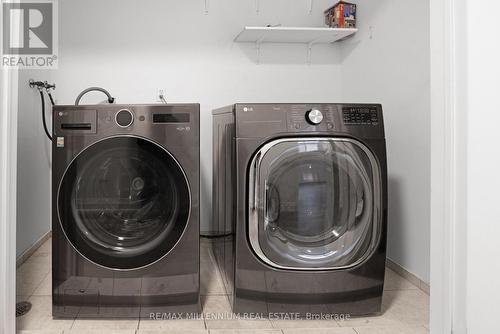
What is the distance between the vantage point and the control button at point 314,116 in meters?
1.92

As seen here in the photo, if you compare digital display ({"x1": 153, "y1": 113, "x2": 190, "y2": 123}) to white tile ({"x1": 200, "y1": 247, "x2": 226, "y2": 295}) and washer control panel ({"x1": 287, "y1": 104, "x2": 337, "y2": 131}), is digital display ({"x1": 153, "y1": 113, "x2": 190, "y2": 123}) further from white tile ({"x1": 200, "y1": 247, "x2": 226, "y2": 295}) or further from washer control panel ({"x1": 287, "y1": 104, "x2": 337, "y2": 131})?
white tile ({"x1": 200, "y1": 247, "x2": 226, "y2": 295})

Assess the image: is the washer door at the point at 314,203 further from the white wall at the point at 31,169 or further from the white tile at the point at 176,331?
the white wall at the point at 31,169

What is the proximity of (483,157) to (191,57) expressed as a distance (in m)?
2.33

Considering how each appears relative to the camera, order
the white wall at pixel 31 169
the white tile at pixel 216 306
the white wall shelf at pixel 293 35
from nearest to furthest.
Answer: the white tile at pixel 216 306, the white wall at pixel 31 169, the white wall shelf at pixel 293 35

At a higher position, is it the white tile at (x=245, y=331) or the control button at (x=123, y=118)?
the control button at (x=123, y=118)

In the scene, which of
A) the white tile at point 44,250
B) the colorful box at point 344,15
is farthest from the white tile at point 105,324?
the colorful box at point 344,15

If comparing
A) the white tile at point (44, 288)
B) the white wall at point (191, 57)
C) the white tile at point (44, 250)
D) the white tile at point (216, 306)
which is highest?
the white wall at point (191, 57)

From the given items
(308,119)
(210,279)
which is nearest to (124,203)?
(210,279)

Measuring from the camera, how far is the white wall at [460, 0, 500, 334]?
51.0 inches

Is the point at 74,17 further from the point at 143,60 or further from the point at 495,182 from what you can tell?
the point at 495,182

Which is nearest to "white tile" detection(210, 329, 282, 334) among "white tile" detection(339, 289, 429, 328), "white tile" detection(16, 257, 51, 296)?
"white tile" detection(339, 289, 429, 328)

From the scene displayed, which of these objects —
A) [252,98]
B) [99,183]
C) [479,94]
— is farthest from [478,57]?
[252,98]

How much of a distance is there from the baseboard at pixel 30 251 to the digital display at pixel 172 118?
1321mm

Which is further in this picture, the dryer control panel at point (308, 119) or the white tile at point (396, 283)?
the white tile at point (396, 283)
